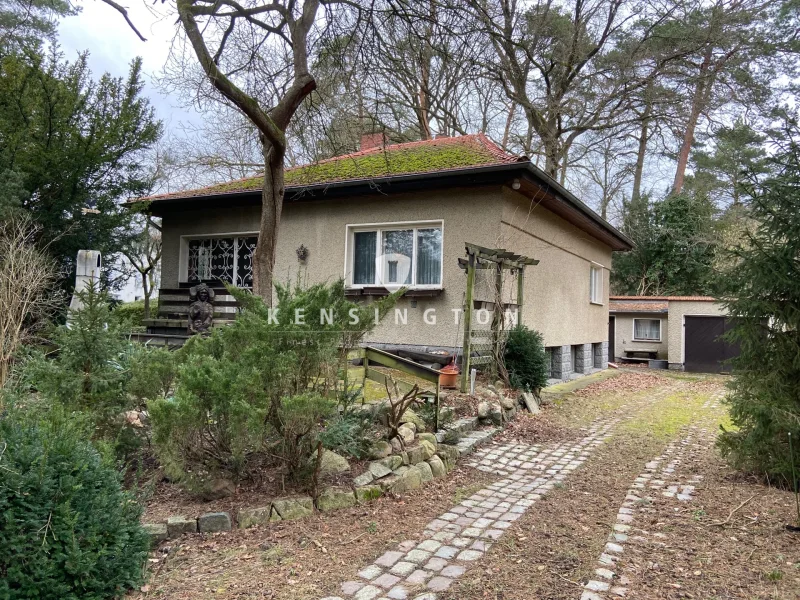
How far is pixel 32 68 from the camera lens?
1042 centimetres

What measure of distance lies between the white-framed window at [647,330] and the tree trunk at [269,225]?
1623cm

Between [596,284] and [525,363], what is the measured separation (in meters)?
7.47

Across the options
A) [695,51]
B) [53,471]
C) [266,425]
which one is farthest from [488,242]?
[695,51]

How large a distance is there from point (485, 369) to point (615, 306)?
1297cm

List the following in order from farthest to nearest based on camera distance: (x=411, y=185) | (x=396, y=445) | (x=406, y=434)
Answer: (x=411, y=185), (x=406, y=434), (x=396, y=445)

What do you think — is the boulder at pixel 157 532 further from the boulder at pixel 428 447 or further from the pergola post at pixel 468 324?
the pergola post at pixel 468 324

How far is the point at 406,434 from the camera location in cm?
517

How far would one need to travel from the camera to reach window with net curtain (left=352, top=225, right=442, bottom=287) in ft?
30.2

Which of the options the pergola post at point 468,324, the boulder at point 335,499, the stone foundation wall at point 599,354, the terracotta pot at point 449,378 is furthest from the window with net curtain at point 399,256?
the stone foundation wall at point 599,354

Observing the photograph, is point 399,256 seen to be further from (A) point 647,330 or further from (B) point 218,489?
(A) point 647,330

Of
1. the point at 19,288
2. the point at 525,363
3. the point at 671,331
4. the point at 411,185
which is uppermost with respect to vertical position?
the point at 411,185

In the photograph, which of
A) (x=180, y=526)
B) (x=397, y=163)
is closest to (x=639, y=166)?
(x=397, y=163)

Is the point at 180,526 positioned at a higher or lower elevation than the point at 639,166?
lower

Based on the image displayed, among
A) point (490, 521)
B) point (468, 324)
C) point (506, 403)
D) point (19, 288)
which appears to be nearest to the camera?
point (490, 521)
